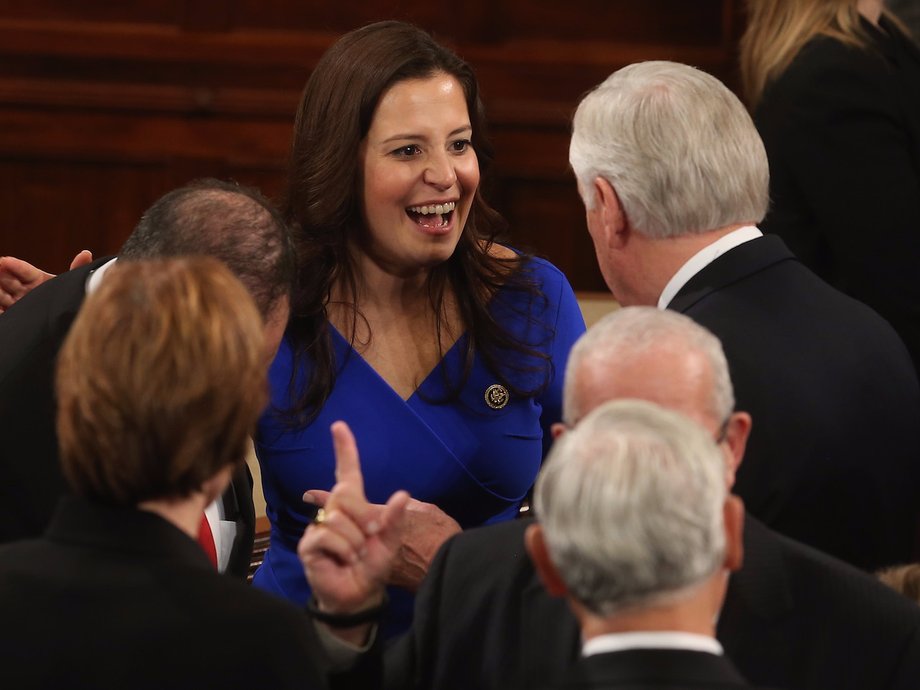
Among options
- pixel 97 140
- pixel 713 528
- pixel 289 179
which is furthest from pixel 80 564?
pixel 97 140

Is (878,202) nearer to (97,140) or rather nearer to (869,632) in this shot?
(869,632)

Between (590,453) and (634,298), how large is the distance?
1292mm

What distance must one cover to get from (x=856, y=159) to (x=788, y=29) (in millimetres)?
381

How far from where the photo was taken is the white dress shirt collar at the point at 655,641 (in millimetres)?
1482

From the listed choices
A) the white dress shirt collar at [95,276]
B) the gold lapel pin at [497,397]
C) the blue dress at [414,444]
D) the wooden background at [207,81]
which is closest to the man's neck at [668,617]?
the white dress shirt collar at [95,276]

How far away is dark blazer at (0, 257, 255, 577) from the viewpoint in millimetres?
2432

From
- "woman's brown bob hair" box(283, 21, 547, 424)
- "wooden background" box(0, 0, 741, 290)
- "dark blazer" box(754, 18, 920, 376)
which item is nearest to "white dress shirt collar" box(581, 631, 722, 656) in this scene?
"woman's brown bob hair" box(283, 21, 547, 424)

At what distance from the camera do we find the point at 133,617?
162 cm

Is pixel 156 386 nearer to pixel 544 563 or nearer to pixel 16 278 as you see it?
pixel 544 563

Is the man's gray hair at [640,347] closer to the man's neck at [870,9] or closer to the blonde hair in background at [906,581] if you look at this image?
the blonde hair in background at [906,581]

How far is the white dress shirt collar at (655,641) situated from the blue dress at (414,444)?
4.84 ft

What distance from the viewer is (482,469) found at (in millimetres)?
3068

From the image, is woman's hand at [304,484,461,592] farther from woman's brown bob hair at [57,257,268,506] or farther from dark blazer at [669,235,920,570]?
woman's brown bob hair at [57,257,268,506]

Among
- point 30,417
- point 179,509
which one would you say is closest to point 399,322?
point 30,417
